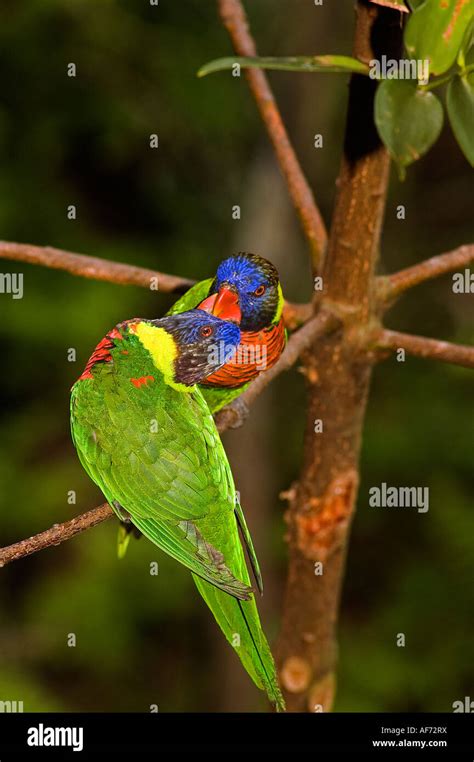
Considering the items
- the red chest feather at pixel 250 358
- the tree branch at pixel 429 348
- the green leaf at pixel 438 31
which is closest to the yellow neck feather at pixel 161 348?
the red chest feather at pixel 250 358

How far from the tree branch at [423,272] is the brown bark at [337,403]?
4 centimetres


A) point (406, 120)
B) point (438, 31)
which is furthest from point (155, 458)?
point (438, 31)

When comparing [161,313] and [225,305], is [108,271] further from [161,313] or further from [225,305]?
[161,313]

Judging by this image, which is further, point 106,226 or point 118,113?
point 106,226

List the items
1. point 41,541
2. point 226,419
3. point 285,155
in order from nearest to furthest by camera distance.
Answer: point 41,541
point 226,419
point 285,155

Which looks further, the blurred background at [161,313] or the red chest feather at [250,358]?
the blurred background at [161,313]

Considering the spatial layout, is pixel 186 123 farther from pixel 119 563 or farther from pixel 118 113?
pixel 119 563

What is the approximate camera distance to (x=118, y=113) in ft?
9.41

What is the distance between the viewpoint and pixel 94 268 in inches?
51.6

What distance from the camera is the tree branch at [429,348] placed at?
4.01 ft

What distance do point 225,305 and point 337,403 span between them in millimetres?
467

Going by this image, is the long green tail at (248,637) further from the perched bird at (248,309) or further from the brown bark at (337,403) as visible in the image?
the brown bark at (337,403)
